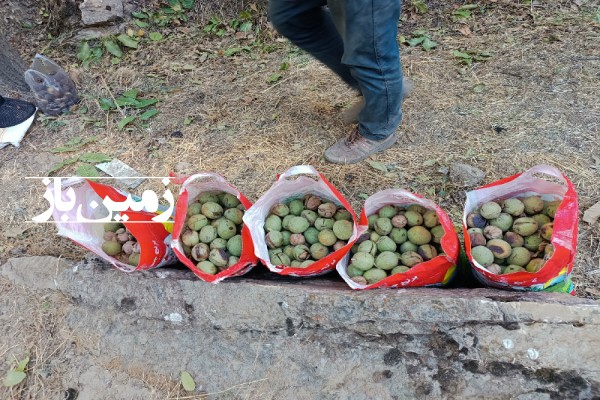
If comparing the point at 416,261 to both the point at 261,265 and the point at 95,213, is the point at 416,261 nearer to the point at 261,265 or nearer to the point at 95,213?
the point at 261,265

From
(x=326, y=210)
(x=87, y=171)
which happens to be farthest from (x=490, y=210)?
(x=87, y=171)

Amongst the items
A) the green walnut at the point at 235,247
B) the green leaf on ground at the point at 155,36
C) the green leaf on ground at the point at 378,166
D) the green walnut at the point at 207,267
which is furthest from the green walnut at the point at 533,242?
the green leaf on ground at the point at 155,36

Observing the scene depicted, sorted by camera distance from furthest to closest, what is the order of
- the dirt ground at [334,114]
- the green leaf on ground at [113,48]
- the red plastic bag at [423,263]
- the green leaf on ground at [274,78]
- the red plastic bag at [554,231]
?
the green leaf on ground at [113,48] → the green leaf on ground at [274,78] → the dirt ground at [334,114] → the red plastic bag at [423,263] → the red plastic bag at [554,231]

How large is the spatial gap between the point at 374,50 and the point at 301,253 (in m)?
0.97

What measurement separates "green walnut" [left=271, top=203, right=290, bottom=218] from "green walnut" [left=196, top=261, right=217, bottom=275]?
1.18 ft

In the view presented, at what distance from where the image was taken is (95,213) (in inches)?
91.3

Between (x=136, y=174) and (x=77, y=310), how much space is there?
1.09 meters

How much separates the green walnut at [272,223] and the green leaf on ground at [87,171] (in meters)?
1.59

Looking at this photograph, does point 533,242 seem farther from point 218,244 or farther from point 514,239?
point 218,244

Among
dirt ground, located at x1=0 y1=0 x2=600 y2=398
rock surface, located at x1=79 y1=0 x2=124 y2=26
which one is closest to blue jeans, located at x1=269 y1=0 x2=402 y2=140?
dirt ground, located at x1=0 y1=0 x2=600 y2=398

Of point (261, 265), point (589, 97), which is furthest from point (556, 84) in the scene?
point (261, 265)

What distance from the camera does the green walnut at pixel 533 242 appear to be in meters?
1.86

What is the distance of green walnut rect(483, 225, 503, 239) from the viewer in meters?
1.89

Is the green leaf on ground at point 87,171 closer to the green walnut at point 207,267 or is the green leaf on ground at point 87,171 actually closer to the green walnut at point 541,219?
the green walnut at point 207,267
